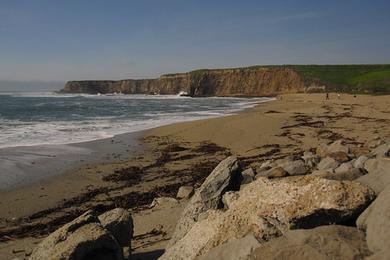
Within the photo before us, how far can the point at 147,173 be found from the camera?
1286cm

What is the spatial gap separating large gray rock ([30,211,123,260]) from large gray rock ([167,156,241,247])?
922mm

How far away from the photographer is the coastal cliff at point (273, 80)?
3258 inches

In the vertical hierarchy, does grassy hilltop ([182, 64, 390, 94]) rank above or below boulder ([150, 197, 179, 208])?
above

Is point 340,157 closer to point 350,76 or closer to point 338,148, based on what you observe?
point 338,148

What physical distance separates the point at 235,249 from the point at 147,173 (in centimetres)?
911

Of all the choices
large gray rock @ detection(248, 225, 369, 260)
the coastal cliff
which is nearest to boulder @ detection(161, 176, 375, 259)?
large gray rock @ detection(248, 225, 369, 260)

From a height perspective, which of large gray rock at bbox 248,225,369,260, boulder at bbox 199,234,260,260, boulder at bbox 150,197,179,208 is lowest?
boulder at bbox 150,197,179,208

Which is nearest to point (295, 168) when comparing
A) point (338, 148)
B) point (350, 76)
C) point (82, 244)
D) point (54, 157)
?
point (338, 148)

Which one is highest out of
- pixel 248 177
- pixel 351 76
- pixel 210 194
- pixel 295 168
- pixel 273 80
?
A: pixel 351 76

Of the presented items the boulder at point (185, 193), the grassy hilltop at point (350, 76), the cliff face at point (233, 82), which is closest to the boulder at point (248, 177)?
the boulder at point (185, 193)

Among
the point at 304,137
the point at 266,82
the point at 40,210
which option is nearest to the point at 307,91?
the point at 266,82

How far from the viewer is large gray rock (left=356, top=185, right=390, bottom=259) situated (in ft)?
11.7

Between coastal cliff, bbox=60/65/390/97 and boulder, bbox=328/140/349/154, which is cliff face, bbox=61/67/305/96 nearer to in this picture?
coastal cliff, bbox=60/65/390/97

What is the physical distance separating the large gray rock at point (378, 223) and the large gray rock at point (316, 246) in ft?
0.28
